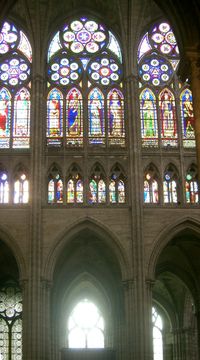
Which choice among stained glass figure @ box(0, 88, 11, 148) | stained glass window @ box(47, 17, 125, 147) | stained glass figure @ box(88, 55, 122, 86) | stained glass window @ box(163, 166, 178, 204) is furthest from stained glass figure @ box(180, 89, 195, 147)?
stained glass figure @ box(0, 88, 11, 148)

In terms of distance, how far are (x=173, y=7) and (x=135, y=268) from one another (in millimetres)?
11464

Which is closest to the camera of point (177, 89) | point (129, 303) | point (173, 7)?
point (173, 7)

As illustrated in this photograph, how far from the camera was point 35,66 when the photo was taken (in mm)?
27125

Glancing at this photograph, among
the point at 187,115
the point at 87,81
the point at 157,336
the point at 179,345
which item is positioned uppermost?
the point at 87,81

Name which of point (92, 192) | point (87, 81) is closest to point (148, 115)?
point (87, 81)

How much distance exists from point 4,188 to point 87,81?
5592 mm

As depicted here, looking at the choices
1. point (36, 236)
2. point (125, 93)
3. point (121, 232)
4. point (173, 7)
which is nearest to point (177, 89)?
point (125, 93)

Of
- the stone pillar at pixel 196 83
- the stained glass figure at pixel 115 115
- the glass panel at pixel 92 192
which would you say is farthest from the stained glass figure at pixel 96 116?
the stone pillar at pixel 196 83

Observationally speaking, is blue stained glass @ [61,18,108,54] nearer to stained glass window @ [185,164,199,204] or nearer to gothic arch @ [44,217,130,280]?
stained glass window @ [185,164,199,204]

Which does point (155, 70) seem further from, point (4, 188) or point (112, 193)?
point (4, 188)

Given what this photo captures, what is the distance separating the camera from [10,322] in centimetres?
2922

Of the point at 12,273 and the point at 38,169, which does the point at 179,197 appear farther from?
the point at 12,273

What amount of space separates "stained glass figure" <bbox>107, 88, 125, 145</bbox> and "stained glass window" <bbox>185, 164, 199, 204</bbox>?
2.85 meters

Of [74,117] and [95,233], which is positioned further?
[74,117]
